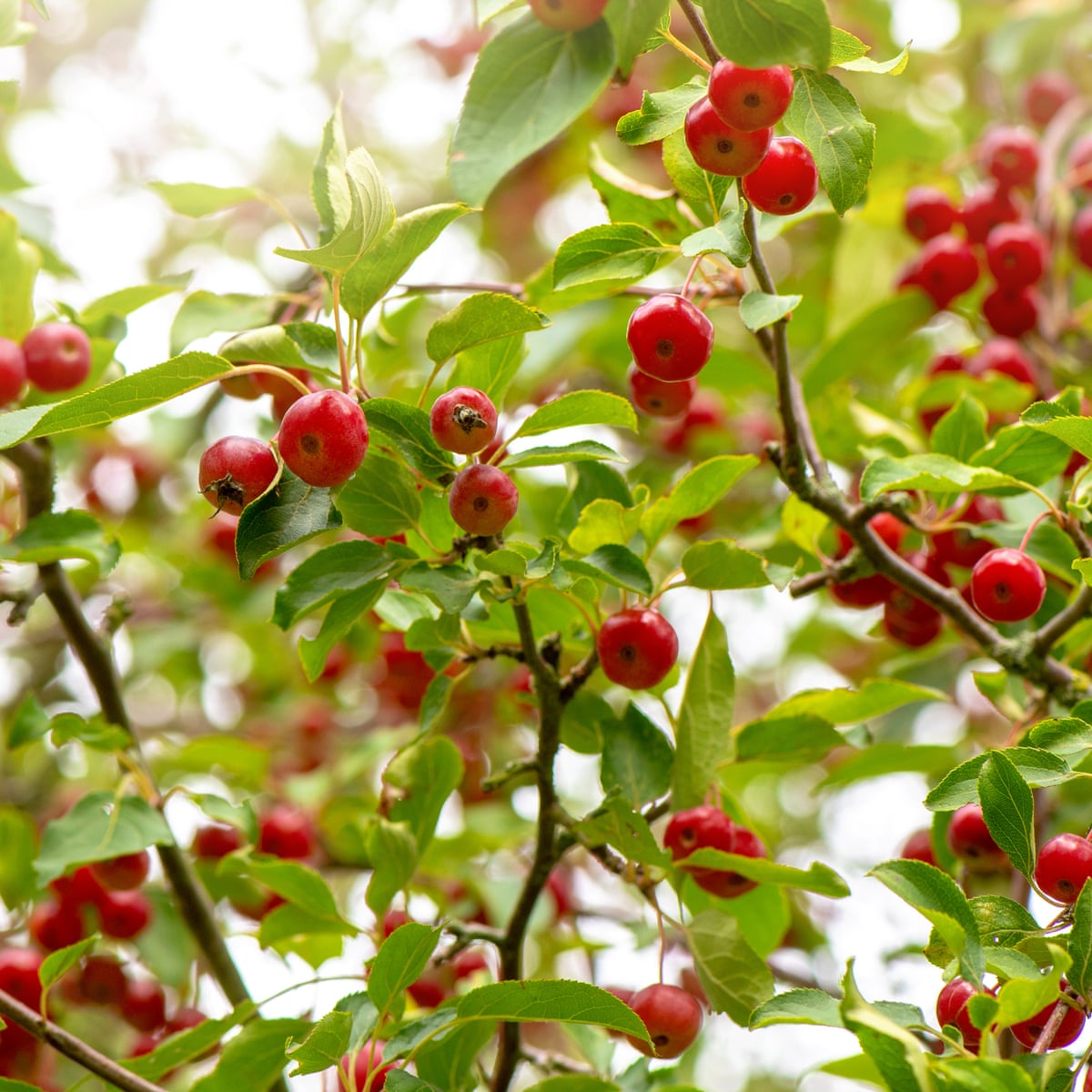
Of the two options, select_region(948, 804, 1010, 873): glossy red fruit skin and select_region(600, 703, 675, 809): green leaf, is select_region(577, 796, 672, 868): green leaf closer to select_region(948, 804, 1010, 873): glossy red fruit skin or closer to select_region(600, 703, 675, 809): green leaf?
select_region(600, 703, 675, 809): green leaf

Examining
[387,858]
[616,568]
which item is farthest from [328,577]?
[387,858]

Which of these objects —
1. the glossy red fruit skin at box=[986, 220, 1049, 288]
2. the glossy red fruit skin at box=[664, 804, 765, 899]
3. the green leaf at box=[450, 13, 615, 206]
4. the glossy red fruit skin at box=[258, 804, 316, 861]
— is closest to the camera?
the green leaf at box=[450, 13, 615, 206]

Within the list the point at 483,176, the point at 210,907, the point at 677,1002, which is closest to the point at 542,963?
the point at 210,907

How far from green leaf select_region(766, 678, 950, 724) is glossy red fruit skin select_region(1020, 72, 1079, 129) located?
2.13 metres

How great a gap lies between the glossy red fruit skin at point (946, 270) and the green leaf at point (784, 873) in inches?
53.8

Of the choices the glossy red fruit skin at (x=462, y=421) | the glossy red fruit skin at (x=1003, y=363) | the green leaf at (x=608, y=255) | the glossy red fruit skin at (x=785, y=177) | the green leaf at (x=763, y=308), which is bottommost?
the glossy red fruit skin at (x=1003, y=363)

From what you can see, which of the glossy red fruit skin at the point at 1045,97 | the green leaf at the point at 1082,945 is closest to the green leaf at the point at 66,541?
the green leaf at the point at 1082,945

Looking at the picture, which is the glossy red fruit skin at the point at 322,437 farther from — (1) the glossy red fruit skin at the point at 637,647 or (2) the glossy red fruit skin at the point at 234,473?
(1) the glossy red fruit skin at the point at 637,647

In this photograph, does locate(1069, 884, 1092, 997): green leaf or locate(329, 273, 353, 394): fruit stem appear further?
locate(329, 273, 353, 394): fruit stem

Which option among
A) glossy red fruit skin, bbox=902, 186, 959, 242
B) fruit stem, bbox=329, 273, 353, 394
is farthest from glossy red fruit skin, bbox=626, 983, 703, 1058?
glossy red fruit skin, bbox=902, 186, 959, 242

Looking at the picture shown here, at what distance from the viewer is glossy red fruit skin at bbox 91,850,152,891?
193cm

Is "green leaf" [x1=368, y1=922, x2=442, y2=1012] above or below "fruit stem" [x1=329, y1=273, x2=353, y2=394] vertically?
below

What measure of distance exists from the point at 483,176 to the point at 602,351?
2.05 metres

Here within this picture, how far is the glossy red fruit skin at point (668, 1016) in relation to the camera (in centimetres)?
146
